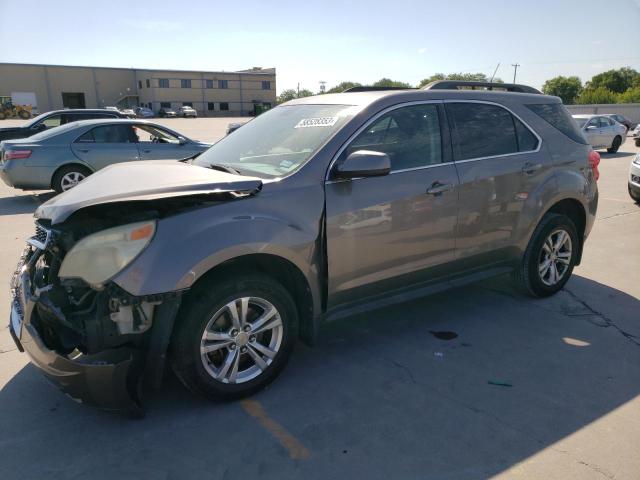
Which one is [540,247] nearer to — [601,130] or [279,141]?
[279,141]

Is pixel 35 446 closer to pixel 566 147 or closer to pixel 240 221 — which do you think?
pixel 240 221

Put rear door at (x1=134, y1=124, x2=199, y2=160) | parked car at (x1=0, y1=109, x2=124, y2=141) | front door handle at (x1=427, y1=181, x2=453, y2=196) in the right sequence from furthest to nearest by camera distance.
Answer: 1. parked car at (x1=0, y1=109, x2=124, y2=141)
2. rear door at (x1=134, y1=124, x2=199, y2=160)
3. front door handle at (x1=427, y1=181, x2=453, y2=196)

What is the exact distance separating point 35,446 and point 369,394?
1.95m

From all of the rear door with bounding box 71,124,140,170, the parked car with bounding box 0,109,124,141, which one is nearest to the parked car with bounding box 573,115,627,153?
the rear door with bounding box 71,124,140,170

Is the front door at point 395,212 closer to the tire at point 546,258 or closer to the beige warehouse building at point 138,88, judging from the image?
the tire at point 546,258

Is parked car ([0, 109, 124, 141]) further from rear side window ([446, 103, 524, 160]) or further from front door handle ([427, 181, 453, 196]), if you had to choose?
front door handle ([427, 181, 453, 196])

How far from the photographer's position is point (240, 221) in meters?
2.92

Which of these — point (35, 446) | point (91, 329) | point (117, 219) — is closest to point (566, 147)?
point (117, 219)

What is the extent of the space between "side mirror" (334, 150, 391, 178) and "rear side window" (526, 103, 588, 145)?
216cm

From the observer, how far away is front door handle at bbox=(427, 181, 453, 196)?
371 cm

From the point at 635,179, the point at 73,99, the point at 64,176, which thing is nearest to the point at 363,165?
the point at 64,176

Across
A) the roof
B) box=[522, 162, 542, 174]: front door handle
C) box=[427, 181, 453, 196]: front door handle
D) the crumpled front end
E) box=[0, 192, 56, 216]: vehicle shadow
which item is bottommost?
box=[0, 192, 56, 216]: vehicle shadow

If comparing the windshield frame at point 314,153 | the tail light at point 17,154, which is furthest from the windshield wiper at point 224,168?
the tail light at point 17,154

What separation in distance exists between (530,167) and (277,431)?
315 centimetres
